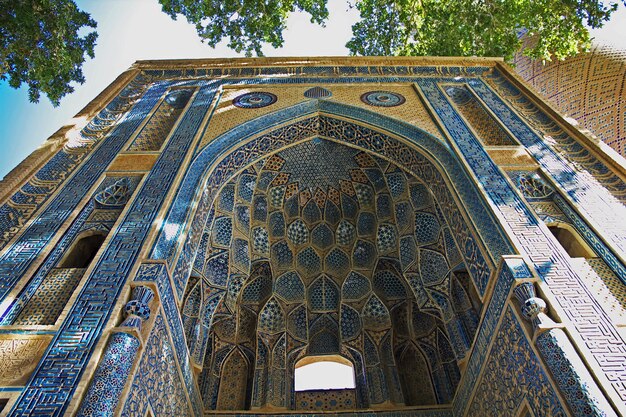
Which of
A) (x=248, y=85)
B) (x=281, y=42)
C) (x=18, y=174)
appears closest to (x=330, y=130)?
(x=248, y=85)

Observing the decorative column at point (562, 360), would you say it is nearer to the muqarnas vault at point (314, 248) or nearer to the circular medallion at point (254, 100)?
the muqarnas vault at point (314, 248)

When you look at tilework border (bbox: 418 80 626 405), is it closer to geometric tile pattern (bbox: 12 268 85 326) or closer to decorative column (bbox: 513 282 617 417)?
decorative column (bbox: 513 282 617 417)

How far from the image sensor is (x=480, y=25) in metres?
7.42

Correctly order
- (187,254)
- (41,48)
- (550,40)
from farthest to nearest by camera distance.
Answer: (550,40) < (41,48) < (187,254)

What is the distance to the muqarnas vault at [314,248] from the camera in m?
3.63

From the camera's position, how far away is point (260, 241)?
268 inches

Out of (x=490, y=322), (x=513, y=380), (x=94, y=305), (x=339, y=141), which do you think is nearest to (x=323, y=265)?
(x=339, y=141)

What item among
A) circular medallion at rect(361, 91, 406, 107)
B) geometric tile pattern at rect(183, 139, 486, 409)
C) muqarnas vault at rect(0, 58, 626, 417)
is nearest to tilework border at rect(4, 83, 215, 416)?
muqarnas vault at rect(0, 58, 626, 417)

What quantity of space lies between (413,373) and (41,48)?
18.1ft

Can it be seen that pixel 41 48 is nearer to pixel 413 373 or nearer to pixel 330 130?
pixel 330 130

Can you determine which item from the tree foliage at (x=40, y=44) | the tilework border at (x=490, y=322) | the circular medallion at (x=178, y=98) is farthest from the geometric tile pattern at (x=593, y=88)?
the tree foliage at (x=40, y=44)

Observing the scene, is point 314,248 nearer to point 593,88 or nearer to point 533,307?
point 533,307

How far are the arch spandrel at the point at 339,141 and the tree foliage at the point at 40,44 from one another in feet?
5.71

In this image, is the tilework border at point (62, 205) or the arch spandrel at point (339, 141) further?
the arch spandrel at point (339, 141)
